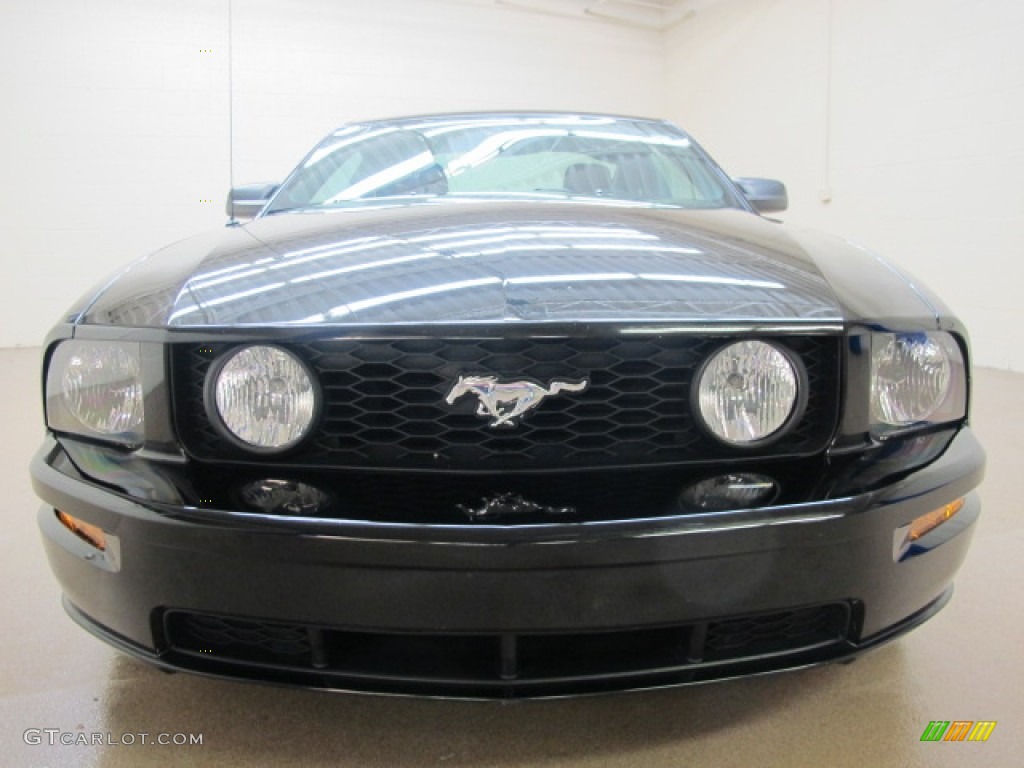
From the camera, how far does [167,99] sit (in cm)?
599

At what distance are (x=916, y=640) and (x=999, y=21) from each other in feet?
14.5

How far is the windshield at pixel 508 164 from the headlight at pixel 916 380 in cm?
80

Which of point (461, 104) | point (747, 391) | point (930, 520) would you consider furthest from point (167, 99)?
point (930, 520)

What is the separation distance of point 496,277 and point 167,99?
5.94 meters

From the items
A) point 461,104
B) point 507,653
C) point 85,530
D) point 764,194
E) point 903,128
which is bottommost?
point 507,653

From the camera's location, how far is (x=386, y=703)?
1249 millimetres

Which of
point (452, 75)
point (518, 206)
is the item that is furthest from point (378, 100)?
point (518, 206)

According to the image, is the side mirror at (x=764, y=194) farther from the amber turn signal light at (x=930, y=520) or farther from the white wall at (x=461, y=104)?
the white wall at (x=461, y=104)

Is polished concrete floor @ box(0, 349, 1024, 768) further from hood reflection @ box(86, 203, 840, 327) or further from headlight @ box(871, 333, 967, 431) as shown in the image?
hood reflection @ box(86, 203, 840, 327)

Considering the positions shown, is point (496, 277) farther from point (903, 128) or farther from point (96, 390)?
point (903, 128)

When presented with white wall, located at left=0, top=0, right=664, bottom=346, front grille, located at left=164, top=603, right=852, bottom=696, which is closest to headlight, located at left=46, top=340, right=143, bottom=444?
front grille, located at left=164, top=603, right=852, bottom=696

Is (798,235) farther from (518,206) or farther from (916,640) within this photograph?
(916,640)

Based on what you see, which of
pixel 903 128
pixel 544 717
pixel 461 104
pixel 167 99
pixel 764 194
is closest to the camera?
pixel 544 717

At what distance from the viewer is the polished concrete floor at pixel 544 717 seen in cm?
113
